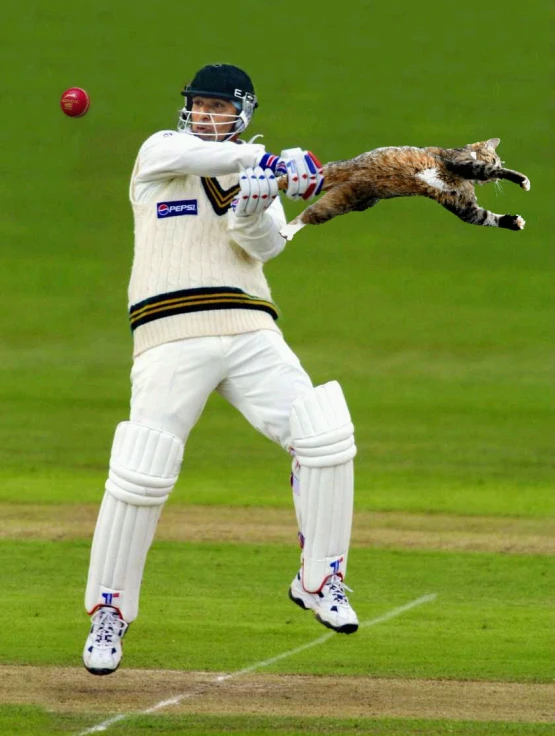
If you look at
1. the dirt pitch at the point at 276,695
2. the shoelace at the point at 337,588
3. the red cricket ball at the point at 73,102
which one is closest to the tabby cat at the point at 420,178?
the red cricket ball at the point at 73,102

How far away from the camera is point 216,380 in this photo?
5.59 meters

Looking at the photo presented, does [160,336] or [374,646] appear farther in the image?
[374,646]

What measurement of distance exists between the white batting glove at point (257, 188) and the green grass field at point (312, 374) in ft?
2.65

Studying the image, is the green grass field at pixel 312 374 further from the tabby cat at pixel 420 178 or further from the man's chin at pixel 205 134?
the man's chin at pixel 205 134

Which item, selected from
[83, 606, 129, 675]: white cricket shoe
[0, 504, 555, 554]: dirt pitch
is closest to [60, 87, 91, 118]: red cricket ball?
[83, 606, 129, 675]: white cricket shoe

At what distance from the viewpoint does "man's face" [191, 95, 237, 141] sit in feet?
18.3

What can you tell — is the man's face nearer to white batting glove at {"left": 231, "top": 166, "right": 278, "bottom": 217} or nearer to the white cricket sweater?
the white cricket sweater

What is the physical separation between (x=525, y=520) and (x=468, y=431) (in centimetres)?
284

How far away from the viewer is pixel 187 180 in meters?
5.54

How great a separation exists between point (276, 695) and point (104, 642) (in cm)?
102

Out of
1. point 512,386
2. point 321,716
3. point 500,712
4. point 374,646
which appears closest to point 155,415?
point 321,716

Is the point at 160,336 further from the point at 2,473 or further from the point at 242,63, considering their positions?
the point at 242,63

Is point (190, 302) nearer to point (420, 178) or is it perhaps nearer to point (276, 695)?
point (420, 178)

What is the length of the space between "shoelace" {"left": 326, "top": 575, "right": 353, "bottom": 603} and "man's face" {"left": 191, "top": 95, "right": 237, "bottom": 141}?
5.14ft
